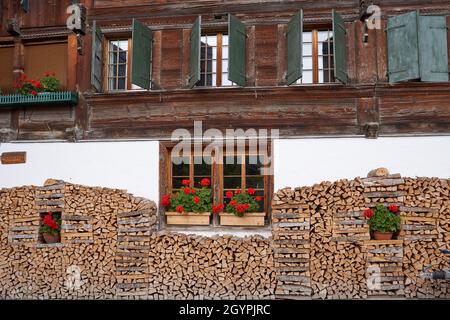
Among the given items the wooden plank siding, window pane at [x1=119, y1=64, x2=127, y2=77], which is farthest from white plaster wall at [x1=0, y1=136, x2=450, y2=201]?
window pane at [x1=119, y1=64, x2=127, y2=77]

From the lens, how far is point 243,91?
452 inches

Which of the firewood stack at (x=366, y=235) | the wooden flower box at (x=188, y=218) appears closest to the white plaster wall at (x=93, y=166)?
the wooden flower box at (x=188, y=218)

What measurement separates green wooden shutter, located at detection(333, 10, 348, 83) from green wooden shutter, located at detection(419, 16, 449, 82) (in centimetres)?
149

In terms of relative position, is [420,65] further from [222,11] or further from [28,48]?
[28,48]

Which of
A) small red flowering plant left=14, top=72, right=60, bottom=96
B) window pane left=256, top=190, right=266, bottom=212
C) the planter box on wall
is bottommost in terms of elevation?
window pane left=256, top=190, right=266, bottom=212

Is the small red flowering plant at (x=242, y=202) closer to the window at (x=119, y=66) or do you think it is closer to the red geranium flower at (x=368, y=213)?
the red geranium flower at (x=368, y=213)

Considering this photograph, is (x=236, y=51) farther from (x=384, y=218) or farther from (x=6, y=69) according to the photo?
(x=6, y=69)

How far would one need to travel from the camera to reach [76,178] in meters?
11.7

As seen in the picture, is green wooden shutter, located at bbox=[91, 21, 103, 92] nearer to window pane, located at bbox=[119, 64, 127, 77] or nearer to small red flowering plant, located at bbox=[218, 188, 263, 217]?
window pane, located at bbox=[119, 64, 127, 77]

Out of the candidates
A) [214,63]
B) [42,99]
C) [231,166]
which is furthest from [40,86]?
[231,166]

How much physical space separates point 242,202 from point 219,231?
784mm

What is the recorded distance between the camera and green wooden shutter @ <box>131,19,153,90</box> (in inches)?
451

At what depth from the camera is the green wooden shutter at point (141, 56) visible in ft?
37.6

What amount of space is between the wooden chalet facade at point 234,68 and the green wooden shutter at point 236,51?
27mm
